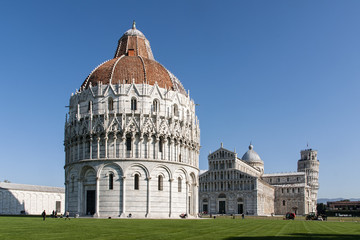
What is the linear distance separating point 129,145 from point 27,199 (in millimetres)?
62411

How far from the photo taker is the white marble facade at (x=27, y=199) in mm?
103425

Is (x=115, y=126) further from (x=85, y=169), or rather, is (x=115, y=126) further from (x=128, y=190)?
(x=128, y=190)

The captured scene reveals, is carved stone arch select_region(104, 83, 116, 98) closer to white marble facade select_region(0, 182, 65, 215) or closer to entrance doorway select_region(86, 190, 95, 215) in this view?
entrance doorway select_region(86, 190, 95, 215)

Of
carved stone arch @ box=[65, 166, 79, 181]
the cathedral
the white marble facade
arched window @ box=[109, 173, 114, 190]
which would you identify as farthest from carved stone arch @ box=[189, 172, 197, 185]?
the white marble facade

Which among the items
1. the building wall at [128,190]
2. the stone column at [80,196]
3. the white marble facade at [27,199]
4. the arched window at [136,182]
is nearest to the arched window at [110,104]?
the building wall at [128,190]

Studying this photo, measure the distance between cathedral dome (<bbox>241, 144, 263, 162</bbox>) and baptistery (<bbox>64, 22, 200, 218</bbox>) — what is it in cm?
10579

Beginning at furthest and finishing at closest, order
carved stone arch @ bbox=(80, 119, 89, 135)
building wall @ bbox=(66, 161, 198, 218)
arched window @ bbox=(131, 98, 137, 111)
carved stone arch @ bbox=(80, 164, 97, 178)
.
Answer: arched window @ bbox=(131, 98, 137, 111) < carved stone arch @ bbox=(80, 119, 89, 135) < carved stone arch @ bbox=(80, 164, 97, 178) < building wall @ bbox=(66, 161, 198, 218)

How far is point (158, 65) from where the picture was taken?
67938mm

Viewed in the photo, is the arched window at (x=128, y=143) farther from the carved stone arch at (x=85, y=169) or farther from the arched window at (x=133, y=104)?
the carved stone arch at (x=85, y=169)

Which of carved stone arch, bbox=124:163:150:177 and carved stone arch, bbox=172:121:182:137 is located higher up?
carved stone arch, bbox=172:121:182:137

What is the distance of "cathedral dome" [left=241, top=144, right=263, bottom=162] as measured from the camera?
553 ft

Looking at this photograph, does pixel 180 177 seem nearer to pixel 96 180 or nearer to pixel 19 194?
pixel 96 180

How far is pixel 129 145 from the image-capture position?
191 ft

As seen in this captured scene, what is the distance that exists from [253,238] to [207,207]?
113 m
